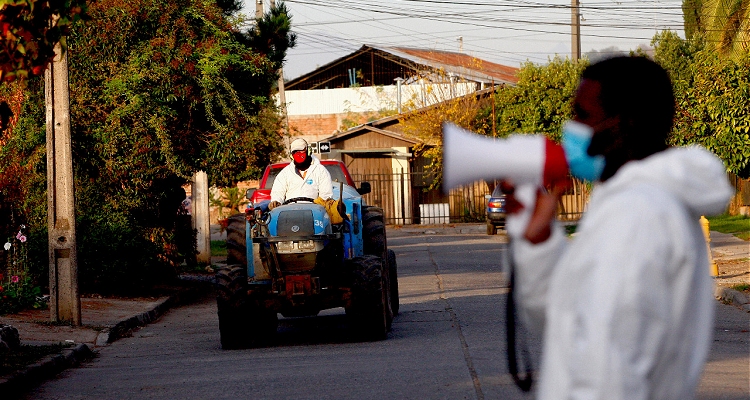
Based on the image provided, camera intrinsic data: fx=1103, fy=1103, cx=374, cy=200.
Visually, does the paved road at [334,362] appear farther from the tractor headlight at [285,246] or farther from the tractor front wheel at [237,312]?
the tractor headlight at [285,246]

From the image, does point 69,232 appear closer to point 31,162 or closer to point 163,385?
point 31,162

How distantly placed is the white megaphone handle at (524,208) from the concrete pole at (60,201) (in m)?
12.0

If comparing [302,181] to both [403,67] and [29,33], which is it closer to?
[29,33]

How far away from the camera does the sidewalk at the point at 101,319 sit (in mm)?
10922

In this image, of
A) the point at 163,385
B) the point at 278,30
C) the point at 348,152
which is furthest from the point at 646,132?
the point at 348,152

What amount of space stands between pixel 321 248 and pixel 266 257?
69 centimetres

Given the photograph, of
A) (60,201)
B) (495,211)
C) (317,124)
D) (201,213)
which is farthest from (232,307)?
(317,124)

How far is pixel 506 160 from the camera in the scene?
8.52ft

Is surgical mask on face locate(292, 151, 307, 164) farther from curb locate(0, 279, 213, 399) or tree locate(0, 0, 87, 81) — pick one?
tree locate(0, 0, 87, 81)

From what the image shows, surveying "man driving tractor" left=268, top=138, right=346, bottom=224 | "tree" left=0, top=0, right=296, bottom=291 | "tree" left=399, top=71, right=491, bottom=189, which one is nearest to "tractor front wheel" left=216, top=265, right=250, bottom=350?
"man driving tractor" left=268, top=138, right=346, bottom=224

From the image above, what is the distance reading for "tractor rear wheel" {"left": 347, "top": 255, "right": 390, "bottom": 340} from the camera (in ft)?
39.0

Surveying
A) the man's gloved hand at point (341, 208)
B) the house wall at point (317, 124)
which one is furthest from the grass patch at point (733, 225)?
the house wall at point (317, 124)

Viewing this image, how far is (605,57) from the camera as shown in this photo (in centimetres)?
282

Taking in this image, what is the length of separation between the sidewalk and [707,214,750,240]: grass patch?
779cm
